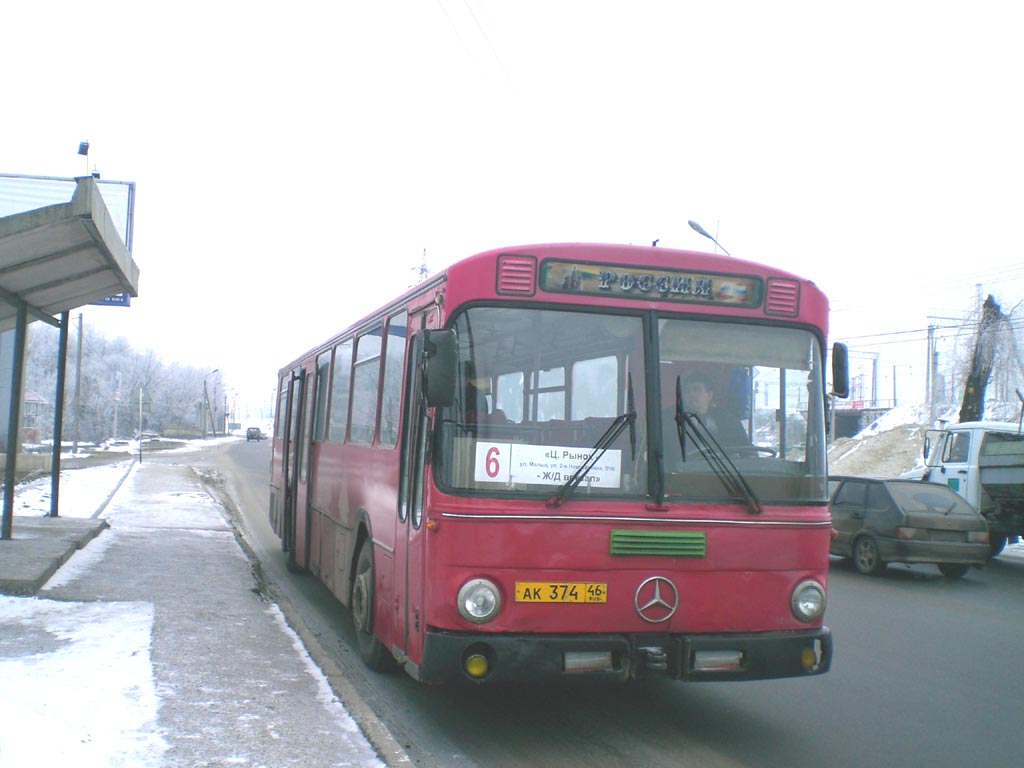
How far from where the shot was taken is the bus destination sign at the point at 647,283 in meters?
5.82

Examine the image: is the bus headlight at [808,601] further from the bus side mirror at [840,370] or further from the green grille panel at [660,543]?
the bus side mirror at [840,370]

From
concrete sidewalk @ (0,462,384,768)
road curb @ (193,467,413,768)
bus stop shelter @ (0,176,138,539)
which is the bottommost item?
road curb @ (193,467,413,768)

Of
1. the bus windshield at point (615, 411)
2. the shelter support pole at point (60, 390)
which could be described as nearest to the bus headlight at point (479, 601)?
the bus windshield at point (615, 411)

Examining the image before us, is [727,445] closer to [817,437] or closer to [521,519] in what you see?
[817,437]

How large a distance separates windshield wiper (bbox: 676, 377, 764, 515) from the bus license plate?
3.00 ft

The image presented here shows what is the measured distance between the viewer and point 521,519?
17.9 ft

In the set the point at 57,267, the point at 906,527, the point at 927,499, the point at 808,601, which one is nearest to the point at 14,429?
the point at 57,267

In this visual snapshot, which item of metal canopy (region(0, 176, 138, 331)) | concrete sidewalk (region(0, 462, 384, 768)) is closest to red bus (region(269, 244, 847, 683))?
concrete sidewalk (region(0, 462, 384, 768))

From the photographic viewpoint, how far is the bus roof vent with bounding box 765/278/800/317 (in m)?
6.16

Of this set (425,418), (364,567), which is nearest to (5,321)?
(364,567)

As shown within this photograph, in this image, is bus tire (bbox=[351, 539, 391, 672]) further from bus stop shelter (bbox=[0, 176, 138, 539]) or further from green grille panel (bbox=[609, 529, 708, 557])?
bus stop shelter (bbox=[0, 176, 138, 539])

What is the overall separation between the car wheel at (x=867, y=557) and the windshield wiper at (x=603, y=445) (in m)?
10.2

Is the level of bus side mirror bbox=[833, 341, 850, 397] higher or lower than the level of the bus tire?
higher

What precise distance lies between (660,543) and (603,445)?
638 millimetres
